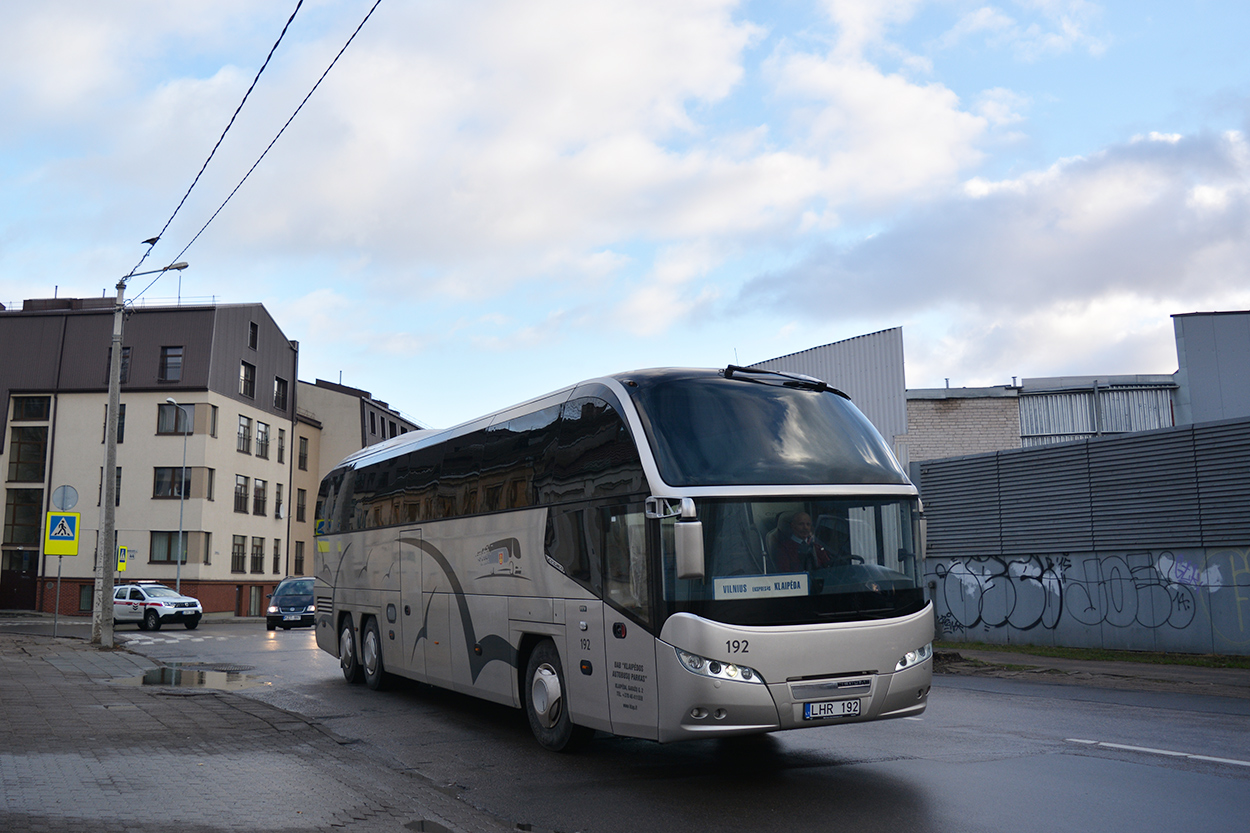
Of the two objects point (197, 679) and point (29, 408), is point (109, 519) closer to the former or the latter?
point (197, 679)

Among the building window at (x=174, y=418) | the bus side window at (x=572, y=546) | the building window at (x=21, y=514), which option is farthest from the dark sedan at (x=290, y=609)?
the building window at (x=21, y=514)

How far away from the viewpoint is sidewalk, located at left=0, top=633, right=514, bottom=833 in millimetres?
6422

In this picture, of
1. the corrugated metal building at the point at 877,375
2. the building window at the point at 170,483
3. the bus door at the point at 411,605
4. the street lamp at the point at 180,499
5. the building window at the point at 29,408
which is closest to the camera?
the bus door at the point at 411,605

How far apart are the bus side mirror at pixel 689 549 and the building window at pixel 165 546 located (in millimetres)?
49881

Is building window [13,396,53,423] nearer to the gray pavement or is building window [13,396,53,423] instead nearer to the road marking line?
the gray pavement

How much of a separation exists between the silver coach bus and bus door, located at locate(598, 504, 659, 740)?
0.06 feet

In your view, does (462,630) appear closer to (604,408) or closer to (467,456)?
(467,456)

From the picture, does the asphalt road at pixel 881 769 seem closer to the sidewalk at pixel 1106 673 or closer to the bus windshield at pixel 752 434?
the sidewalk at pixel 1106 673

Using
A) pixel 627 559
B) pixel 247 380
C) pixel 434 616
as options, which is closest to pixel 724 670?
pixel 627 559

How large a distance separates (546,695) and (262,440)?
52980mm

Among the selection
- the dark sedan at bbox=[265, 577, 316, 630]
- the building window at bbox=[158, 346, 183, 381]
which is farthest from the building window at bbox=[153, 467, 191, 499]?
the dark sedan at bbox=[265, 577, 316, 630]

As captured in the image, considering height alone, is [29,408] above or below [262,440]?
above

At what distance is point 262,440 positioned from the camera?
5850cm

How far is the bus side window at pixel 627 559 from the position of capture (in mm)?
7809
